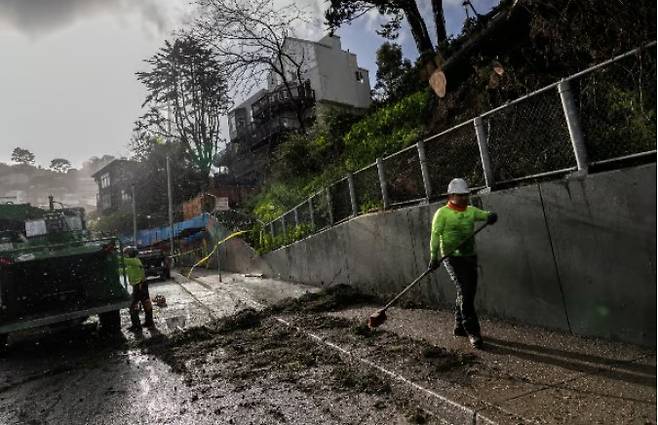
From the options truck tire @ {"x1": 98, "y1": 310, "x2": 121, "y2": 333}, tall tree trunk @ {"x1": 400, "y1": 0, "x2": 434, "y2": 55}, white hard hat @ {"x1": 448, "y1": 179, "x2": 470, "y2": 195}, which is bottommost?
truck tire @ {"x1": 98, "y1": 310, "x2": 121, "y2": 333}

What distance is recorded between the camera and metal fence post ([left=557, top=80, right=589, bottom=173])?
4.90 metres

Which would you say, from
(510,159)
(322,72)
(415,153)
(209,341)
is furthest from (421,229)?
(322,72)

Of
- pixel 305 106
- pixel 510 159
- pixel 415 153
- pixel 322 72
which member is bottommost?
pixel 510 159

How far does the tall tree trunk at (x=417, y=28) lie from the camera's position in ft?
54.8

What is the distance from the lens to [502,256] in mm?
5879

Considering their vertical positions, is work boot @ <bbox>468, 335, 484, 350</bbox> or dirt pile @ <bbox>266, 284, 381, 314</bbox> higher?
dirt pile @ <bbox>266, 284, 381, 314</bbox>

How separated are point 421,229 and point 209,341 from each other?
3.92 meters

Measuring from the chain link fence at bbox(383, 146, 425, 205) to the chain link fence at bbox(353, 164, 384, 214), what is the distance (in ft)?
1.33

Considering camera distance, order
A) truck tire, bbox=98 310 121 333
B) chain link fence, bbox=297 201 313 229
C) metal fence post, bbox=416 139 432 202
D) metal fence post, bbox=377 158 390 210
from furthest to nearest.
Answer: chain link fence, bbox=297 201 313 229 < truck tire, bbox=98 310 121 333 < metal fence post, bbox=377 158 390 210 < metal fence post, bbox=416 139 432 202

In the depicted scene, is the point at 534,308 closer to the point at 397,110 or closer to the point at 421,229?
the point at 421,229

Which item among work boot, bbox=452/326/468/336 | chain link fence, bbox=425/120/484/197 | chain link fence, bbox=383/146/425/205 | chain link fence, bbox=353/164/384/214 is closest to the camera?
work boot, bbox=452/326/468/336

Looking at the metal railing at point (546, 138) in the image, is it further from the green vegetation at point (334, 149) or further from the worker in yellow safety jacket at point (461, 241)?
the green vegetation at point (334, 149)

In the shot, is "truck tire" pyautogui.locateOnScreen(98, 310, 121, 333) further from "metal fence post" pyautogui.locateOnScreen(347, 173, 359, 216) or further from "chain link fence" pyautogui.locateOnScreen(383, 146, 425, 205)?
"chain link fence" pyautogui.locateOnScreen(383, 146, 425, 205)

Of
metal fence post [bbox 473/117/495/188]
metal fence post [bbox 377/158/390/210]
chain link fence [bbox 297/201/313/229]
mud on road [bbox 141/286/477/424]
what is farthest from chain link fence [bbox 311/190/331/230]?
metal fence post [bbox 473/117/495/188]
